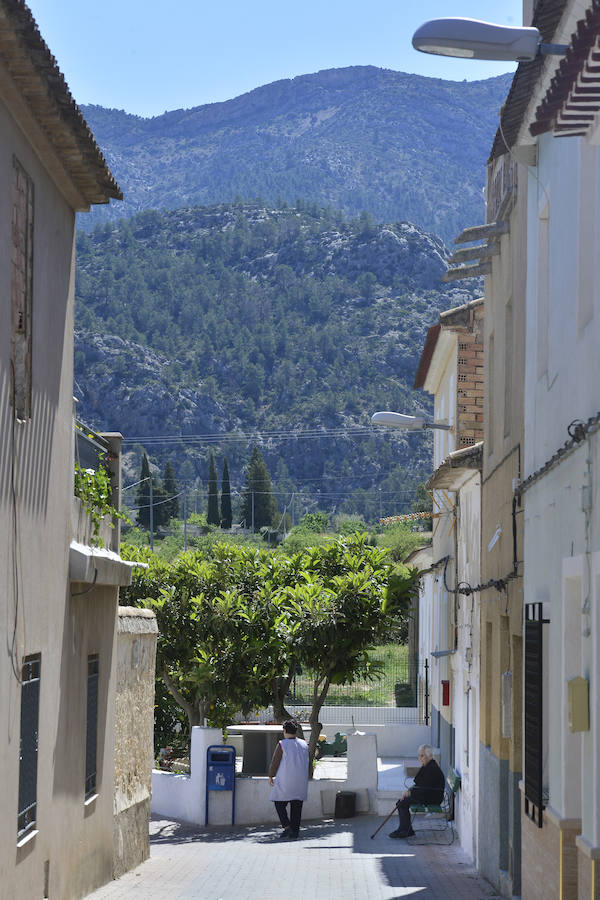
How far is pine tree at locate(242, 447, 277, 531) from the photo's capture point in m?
138

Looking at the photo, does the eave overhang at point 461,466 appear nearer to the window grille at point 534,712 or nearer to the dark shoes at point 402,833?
the dark shoes at point 402,833

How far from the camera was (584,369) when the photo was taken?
7.72 metres

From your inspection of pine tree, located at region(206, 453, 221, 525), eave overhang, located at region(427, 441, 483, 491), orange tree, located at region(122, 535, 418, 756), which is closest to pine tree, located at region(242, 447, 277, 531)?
pine tree, located at region(206, 453, 221, 525)

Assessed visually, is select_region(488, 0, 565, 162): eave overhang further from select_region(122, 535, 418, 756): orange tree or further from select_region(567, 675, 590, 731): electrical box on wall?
select_region(122, 535, 418, 756): orange tree

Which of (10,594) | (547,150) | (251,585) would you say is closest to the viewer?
(10,594)

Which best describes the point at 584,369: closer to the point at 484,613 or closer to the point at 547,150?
the point at 547,150

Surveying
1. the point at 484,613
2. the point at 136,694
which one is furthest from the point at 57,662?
the point at 484,613

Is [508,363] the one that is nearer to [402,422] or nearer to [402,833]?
[402,422]

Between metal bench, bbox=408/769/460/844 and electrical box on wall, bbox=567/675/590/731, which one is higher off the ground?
electrical box on wall, bbox=567/675/590/731

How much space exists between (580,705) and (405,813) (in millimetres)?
11181

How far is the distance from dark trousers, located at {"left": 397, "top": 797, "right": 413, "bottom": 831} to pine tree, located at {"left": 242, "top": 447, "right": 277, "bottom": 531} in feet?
389

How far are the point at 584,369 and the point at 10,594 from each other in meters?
4.00

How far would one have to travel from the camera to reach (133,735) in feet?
49.4

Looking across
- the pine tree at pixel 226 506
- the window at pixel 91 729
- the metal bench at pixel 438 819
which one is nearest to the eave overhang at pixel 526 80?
the window at pixel 91 729
